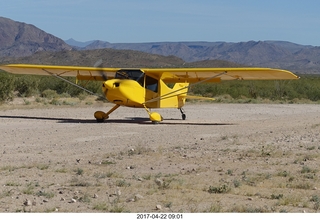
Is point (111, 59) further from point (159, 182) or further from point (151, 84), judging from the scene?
point (159, 182)

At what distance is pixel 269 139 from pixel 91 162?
6547 mm

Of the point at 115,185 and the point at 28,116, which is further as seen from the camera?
the point at 28,116

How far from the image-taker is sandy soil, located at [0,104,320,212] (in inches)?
356

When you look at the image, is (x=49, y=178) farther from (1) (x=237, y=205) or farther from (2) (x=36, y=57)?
(2) (x=36, y=57)

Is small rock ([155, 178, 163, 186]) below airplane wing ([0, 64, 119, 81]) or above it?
below

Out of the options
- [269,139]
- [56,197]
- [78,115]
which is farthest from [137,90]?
[56,197]

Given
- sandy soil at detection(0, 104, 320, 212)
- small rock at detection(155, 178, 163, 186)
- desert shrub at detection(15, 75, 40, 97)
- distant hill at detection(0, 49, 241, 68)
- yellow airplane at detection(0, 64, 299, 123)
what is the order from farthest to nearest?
distant hill at detection(0, 49, 241, 68) → desert shrub at detection(15, 75, 40, 97) → yellow airplane at detection(0, 64, 299, 123) → small rock at detection(155, 178, 163, 186) → sandy soil at detection(0, 104, 320, 212)

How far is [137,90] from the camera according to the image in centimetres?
2366

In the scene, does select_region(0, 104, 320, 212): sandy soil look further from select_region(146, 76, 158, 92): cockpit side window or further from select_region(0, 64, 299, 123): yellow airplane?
select_region(146, 76, 158, 92): cockpit side window

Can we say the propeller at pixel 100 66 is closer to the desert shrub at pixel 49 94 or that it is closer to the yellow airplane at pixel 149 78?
the yellow airplane at pixel 149 78

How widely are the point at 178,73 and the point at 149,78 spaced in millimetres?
1190

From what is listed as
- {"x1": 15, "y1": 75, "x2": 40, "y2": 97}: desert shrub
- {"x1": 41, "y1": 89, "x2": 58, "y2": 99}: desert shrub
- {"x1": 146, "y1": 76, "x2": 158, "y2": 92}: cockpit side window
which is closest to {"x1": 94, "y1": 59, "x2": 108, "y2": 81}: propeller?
{"x1": 146, "y1": 76, "x2": 158, "y2": 92}: cockpit side window

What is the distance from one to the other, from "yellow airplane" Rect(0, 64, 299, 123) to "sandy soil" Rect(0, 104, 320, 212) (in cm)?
124

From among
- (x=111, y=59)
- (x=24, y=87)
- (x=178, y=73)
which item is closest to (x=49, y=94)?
(x=24, y=87)
